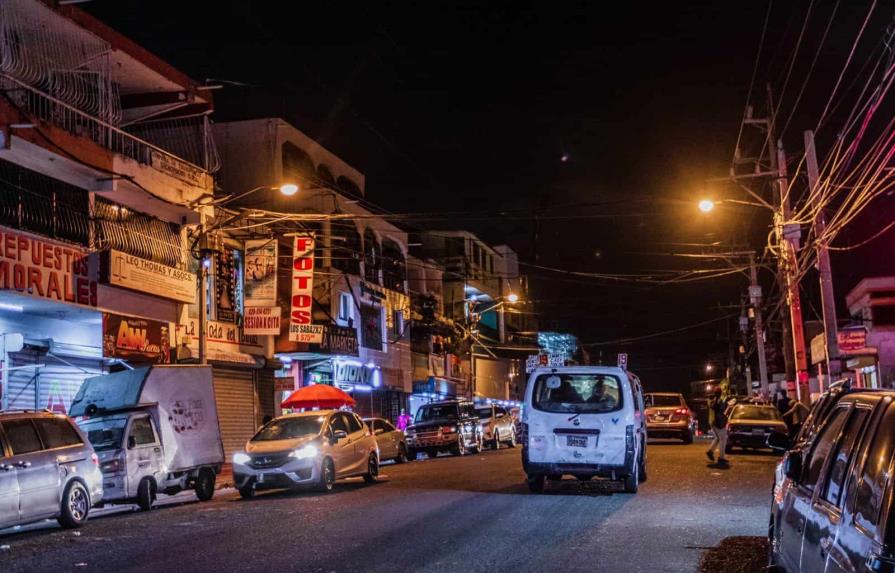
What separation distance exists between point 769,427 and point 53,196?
20212 mm

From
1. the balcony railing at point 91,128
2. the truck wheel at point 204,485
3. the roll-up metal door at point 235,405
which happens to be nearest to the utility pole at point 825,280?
the truck wheel at point 204,485

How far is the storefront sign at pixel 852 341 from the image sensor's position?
27.8 metres

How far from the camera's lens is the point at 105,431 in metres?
17.4

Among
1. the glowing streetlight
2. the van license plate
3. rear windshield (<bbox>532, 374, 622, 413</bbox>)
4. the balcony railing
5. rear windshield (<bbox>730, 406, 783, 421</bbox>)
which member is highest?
the balcony railing

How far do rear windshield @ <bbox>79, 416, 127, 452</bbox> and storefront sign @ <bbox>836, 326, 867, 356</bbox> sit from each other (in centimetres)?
2063

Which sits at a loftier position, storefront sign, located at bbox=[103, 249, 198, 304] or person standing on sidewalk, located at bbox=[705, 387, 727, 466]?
storefront sign, located at bbox=[103, 249, 198, 304]

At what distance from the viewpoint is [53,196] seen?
21594mm

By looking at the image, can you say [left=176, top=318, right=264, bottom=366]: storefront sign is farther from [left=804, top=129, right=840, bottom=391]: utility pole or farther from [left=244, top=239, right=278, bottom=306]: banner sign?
[left=804, top=129, right=840, bottom=391]: utility pole

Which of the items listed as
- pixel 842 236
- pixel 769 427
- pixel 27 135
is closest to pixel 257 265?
pixel 27 135

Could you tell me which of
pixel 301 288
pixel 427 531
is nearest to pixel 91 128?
pixel 301 288

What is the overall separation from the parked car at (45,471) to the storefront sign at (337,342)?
57.5 feet

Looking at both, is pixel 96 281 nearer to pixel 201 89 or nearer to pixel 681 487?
pixel 201 89

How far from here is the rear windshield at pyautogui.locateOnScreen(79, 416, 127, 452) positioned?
17078 millimetres

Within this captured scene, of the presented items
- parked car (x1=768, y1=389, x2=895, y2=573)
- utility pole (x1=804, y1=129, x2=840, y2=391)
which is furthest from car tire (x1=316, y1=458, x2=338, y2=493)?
utility pole (x1=804, y1=129, x2=840, y2=391)
